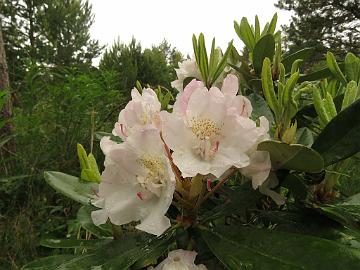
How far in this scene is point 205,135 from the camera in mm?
514

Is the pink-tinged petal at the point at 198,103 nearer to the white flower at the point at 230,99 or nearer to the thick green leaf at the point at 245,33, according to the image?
the white flower at the point at 230,99

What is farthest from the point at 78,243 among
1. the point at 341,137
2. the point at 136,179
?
the point at 341,137

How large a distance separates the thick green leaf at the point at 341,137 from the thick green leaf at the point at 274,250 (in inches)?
4.5

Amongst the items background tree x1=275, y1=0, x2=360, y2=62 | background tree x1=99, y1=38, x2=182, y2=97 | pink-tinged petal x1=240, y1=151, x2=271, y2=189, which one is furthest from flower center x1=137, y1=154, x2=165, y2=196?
background tree x1=275, y1=0, x2=360, y2=62

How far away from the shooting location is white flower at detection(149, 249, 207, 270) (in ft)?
1.58

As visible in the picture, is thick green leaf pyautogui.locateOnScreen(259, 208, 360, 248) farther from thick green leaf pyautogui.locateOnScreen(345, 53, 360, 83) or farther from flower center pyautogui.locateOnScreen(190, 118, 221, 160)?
thick green leaf pyautogui.locateOnScreen(345, 53, 360, 83)

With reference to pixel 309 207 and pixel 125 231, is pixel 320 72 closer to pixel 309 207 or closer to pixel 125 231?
pixel 309 207

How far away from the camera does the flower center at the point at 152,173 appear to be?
50 centimetres

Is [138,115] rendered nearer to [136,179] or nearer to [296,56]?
[136,179]

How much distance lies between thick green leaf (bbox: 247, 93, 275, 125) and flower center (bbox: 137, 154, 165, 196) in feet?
0.64

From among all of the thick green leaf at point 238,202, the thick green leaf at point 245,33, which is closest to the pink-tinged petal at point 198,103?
the thick green leaf at point 238,202

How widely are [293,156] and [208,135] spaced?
0.35ft

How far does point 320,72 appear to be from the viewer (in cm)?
78

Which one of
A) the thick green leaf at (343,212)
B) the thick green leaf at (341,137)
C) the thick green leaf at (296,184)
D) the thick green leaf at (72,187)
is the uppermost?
the thick green leaf at (341,137)
